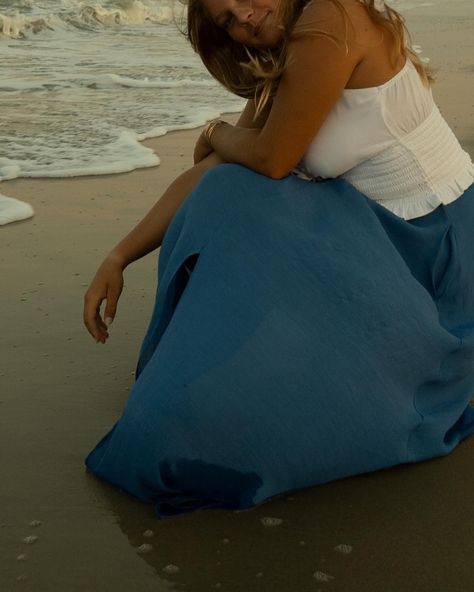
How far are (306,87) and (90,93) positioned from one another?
6.13 metres

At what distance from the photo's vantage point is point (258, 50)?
2.56 metres

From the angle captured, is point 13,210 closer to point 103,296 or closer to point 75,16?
point 103,296

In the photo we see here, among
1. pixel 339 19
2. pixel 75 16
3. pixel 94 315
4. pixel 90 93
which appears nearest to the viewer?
pixel 339 19

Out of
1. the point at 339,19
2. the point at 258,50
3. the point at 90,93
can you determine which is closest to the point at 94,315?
the point at 258,50

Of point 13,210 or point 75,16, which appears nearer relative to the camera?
point 13,210

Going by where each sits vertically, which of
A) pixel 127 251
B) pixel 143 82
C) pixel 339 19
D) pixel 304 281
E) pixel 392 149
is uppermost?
pixel 339 19

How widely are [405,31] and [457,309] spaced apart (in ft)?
2.24

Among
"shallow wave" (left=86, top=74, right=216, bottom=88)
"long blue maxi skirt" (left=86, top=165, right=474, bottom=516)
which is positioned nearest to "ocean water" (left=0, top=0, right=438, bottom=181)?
"shallow wave" (left=86, top=74, right=216, bottom=88)

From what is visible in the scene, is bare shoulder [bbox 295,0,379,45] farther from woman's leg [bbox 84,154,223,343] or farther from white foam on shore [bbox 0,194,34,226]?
white foam on shore [bbox 0,194,34,226]

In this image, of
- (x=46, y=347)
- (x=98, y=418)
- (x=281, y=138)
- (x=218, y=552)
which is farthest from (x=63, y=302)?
(x=218, y=552)

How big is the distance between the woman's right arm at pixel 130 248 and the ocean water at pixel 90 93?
172 centimetres

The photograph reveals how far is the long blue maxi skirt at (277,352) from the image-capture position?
215cm

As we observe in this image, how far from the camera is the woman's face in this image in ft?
8.02

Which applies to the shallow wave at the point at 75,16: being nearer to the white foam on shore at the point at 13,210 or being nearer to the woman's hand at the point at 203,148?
the white foam on shore at the point at 13,210
